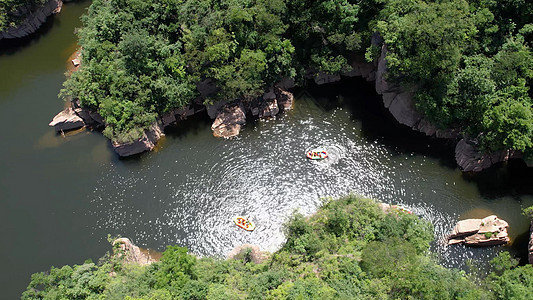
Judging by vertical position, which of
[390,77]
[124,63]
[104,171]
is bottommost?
[104,171]

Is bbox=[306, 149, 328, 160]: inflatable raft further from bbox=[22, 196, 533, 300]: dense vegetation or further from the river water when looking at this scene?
bbox=[22, 196, 533, 300]: dense vegetation

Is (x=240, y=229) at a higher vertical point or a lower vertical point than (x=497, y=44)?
lower

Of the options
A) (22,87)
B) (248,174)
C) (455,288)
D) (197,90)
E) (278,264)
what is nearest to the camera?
(455,288)

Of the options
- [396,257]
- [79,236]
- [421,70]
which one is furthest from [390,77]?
[79,236]

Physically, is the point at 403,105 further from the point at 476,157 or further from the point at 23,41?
the point at 23,41

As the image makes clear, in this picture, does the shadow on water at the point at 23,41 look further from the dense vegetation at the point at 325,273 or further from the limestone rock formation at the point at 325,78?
the dense vegetation at the point at 325,273

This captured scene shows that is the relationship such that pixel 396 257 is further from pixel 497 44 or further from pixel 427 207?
pixel 497 44

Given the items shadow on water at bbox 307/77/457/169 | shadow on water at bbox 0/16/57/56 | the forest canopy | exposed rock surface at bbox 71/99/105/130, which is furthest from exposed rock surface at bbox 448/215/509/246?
shadow on water at bbox 0/16/57/56

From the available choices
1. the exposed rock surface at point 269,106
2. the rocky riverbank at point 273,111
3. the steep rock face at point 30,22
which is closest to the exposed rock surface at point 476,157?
the rocky riverbank at point 273,111
